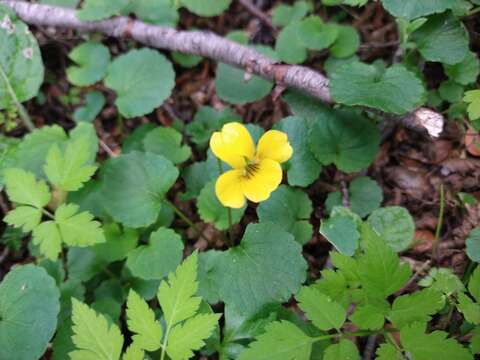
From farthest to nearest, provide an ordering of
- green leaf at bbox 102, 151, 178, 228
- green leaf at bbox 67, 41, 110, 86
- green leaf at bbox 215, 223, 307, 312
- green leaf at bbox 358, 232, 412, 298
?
green leaf at bbox 67, 41, 110, 86 < green leaf at bbox 102, 151, 178, 228 < green leaf at bbox 215, 223, 307, 312 < green leaf at bbox 358, 232, 412, 298

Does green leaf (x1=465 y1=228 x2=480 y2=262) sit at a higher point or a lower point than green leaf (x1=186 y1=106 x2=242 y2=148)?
higher

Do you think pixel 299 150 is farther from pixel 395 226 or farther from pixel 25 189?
pixel 25 189

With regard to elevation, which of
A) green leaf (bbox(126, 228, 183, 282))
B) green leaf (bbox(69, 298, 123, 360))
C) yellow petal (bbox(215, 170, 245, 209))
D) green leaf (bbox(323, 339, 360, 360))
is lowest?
green leaf (bbox(126, 228, 183, 282))

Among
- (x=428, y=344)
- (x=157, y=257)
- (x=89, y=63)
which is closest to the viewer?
(x=428, y=344)

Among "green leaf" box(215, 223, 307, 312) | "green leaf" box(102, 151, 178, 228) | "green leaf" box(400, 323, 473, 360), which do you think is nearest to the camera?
"green leaf" box(400, 323, 473, 360)

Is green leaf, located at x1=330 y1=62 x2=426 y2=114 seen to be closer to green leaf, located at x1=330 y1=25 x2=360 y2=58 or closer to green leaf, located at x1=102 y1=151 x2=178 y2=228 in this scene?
green leaf, located at x1=330 y1=25 x2=360 y2=58

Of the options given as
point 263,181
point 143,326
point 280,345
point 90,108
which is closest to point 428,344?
point 280,345

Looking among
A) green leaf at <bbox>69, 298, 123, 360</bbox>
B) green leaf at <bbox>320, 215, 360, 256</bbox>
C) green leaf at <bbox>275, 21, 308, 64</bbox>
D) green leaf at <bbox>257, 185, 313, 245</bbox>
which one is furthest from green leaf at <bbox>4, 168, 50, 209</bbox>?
green leaf at <bbox>275, 21, 308, 64</bbox>
